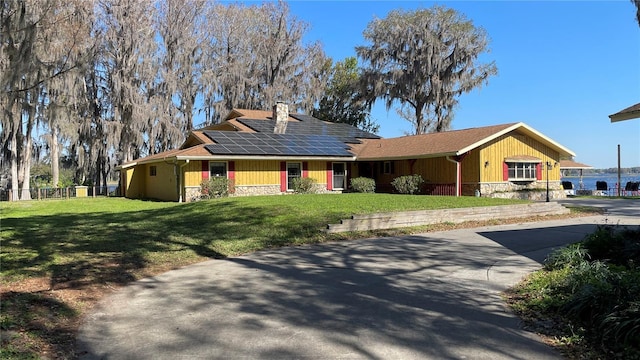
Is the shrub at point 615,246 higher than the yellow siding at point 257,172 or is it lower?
lower

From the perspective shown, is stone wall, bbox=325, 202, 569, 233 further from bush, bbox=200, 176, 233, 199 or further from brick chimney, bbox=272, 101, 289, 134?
brick chimney, bbox=272, 101, 289, 134

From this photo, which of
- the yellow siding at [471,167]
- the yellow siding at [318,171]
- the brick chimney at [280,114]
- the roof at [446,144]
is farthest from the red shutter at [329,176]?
the yellow siding at [471,167]

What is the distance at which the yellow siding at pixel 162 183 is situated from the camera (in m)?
22.4

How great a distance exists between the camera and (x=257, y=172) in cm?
2264

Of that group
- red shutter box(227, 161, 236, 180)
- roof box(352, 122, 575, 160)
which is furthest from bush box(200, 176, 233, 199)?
roof box(352, 122, 575, 160)

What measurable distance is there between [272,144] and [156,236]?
14.3 m

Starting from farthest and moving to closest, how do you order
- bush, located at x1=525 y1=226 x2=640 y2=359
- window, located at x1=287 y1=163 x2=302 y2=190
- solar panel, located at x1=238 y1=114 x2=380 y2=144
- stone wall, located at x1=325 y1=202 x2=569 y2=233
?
solar panel, located at x1=238 y1=114 x2=380 y2=144, window, located at x1=287 y1=163 x2=302 y2=190, stone wall, located at x1=325 y1=202 x2=569 y2=233, bush, located at x1=525 y1=226 x2=640 y2=359

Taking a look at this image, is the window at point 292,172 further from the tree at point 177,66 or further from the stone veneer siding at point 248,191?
the tree at point 177,66

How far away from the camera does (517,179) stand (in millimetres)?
22047

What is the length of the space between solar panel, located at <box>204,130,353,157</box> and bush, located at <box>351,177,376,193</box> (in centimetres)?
184

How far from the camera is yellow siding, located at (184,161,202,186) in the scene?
2094 cm

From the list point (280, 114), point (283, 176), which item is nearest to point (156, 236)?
point (283, 176)

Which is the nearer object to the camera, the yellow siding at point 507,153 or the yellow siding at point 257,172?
the yellow siding at point 507,153

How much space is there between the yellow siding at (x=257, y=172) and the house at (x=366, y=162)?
0.05 metres
